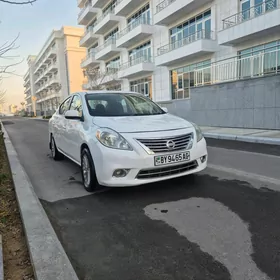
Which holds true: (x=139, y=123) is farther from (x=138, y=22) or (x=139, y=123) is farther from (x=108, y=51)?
(x=108, y=51)

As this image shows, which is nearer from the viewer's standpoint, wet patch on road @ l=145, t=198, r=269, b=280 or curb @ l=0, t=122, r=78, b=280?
curb @ l=0, t=122, r=78, b=280

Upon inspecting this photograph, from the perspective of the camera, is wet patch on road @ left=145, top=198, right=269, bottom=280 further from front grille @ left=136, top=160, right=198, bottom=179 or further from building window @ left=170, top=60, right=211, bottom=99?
building window @ left=170, top=60, right=211, bottom=99

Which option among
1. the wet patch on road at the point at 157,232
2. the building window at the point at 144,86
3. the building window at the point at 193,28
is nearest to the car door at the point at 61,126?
the wet patch on road at the point at 157,232

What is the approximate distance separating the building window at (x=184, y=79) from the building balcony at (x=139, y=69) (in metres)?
3.02

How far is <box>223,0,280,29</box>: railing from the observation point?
540 inches

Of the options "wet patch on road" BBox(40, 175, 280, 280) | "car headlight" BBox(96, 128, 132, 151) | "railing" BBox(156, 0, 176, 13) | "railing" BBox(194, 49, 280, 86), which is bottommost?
"wet patch on road" BBox(40, 175, 280, 280)

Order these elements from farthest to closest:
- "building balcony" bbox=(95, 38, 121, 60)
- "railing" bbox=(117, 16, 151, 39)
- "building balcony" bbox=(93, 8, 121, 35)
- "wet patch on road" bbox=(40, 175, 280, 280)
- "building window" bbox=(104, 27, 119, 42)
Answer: "building window" bbox=(104, 27, 119, 42), "building balcony" bbox=(95, 38, 121, 60), "building balcony" bbox=(93, 8, 121, 35), "railing" bbox=(117, 16, 151, 39), "wet patch on road" bbox=(40, 175, 280, 280)

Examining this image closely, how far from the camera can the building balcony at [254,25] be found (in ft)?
43.2

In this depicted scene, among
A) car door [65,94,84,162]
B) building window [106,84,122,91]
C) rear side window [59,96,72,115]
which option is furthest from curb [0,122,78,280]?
building window [106,84,122,91]

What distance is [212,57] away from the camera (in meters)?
18.2

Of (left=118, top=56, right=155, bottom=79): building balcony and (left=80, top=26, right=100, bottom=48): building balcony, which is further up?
(left=80, top=26, right=100, bottom=48): building balcony

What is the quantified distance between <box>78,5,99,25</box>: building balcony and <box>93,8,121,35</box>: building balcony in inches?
152

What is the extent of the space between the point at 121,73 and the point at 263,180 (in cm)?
2566

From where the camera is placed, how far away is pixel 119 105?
5020 mm
